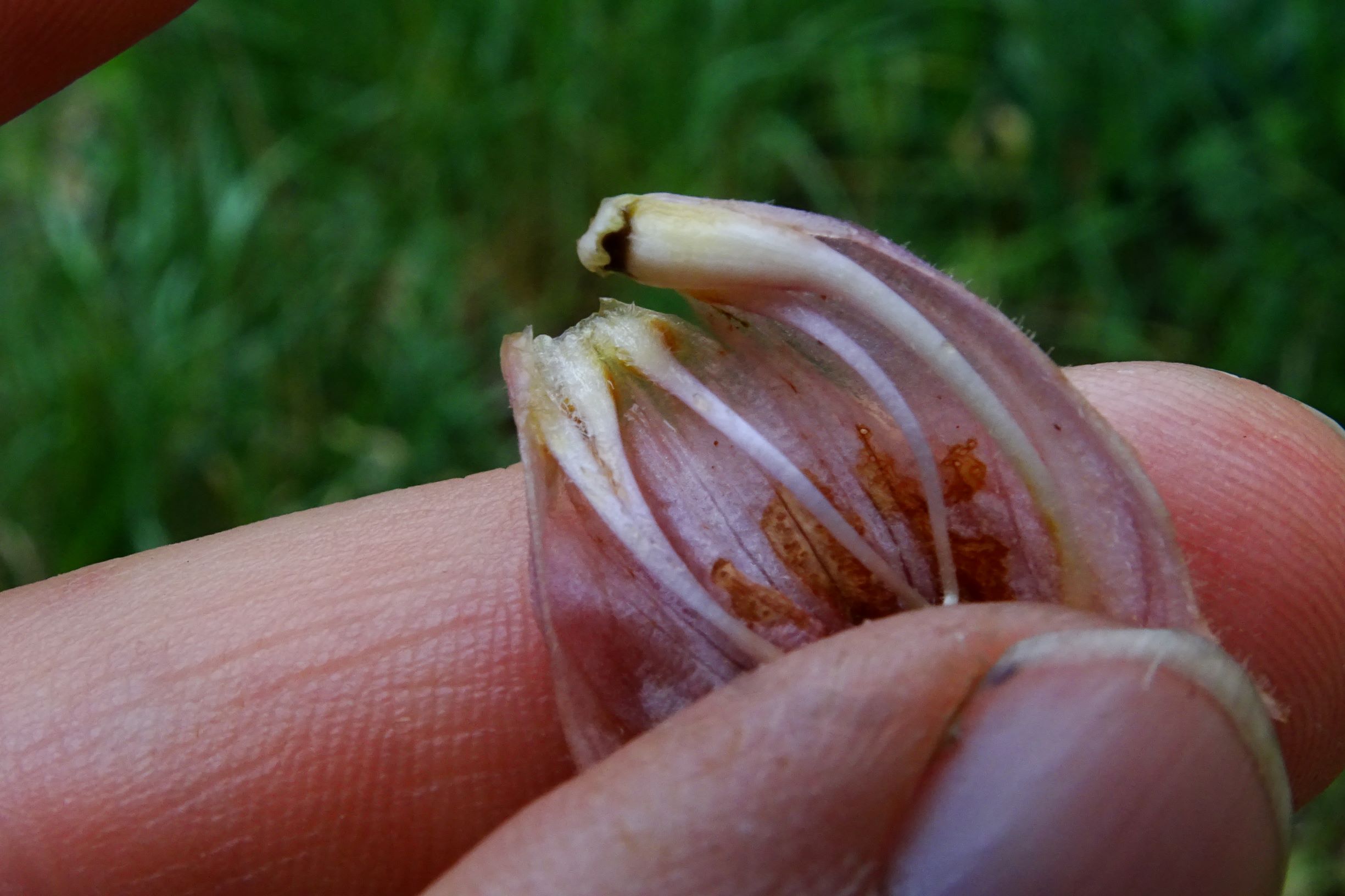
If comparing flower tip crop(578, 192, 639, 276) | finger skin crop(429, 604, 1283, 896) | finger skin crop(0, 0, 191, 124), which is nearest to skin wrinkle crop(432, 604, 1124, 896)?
finger skin crop(429, 604, 1283, 896)

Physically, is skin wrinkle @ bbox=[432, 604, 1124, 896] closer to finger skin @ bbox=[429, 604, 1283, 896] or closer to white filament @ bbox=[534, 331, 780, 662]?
finger skin @ bbox=[429, 604, 1283, 896]

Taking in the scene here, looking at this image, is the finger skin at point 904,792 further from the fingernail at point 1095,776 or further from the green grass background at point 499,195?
the green grass background at point 499,195

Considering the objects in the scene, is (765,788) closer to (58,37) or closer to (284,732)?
(284,732)

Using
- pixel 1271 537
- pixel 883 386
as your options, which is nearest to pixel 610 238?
pixel 883 386

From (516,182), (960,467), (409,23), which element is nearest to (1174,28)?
(516,182)

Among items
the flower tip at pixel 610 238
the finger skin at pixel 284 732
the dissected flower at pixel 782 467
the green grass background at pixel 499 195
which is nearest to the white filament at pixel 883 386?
the dissected flower at pixel 782 467

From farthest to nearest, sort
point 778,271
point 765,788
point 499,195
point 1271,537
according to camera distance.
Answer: point 499,195
point 1271,537
point 778,271
point 765,788
